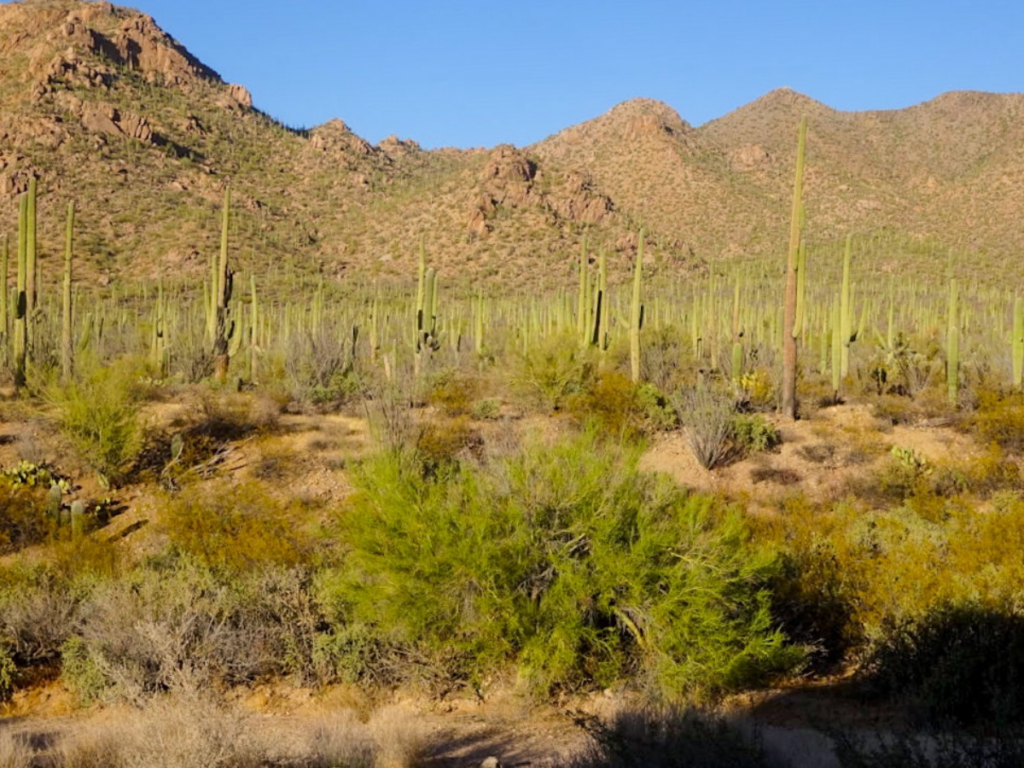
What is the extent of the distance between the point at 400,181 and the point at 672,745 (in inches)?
2839

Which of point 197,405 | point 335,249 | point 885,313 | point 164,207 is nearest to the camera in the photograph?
point 197,405

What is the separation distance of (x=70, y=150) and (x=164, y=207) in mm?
7361

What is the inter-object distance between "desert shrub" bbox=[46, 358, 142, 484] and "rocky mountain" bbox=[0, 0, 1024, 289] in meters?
38.5

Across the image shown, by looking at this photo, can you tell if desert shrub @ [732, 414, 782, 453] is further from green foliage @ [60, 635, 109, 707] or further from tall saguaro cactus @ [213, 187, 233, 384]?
tall saguaro cactus @ [213, 187, 233, 384]

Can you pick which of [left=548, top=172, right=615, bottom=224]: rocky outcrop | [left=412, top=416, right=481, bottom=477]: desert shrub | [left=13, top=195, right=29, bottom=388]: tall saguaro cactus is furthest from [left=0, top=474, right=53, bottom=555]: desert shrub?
[left=548, top=172, right=615, bottom=224]: rocky outcrop

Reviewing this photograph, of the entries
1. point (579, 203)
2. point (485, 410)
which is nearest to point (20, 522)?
→ point (485, 410)

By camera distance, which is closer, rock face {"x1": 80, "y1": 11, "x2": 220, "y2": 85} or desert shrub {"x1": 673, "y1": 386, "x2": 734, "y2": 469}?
desert shrub {"x1": 673, "y1": 386, "x2": 734, "y2": 469}

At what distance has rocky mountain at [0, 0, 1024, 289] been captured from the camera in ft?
184

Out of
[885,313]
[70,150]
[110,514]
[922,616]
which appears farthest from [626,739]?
[70,150]

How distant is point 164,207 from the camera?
56.8m

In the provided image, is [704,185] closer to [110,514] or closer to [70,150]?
[70,150]

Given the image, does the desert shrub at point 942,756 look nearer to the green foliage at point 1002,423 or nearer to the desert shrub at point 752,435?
the desert shrub at point 752,435

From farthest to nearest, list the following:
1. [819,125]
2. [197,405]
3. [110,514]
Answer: [819,125], [197,405], [110,514]

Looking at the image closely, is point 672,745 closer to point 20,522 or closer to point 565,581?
point 565,581
